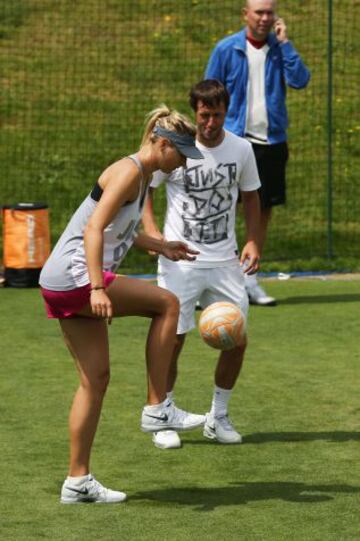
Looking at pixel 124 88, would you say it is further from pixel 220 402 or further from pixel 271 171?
pixel 220 402

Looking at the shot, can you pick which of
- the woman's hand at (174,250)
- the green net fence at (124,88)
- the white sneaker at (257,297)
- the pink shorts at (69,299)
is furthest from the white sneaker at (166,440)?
the green net fence at (124,88)

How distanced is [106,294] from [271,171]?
556 centimetres

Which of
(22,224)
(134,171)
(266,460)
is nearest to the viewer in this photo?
(134,171)

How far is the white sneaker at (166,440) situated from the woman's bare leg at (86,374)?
1172mm

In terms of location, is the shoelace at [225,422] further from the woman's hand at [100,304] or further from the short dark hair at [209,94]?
the woman's hand at [100,304]

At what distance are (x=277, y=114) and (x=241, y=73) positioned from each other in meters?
0.48

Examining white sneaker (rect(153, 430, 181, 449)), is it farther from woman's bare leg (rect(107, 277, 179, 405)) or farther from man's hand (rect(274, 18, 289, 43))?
man's hand (rect(274, 18, 289, 43))

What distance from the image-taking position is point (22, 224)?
45.4ft

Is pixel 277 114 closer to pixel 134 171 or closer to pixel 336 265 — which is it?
pixel 336 265

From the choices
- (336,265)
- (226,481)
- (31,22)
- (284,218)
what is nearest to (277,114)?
(336,265)

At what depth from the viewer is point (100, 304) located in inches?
274

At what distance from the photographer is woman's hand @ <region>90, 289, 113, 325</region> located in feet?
22.8

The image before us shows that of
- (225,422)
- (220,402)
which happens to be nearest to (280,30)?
(220,402)

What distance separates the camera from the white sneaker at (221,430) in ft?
28.2
